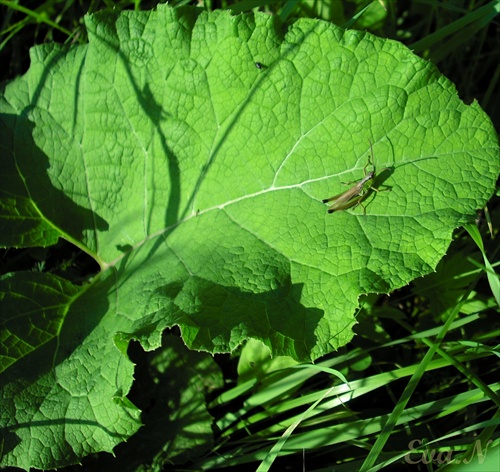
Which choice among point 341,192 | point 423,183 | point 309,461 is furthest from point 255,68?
point 309,461

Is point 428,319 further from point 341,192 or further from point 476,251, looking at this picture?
point 341,192

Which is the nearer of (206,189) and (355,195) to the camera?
(355,195)

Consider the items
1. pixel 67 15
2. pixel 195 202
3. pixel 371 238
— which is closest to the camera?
pixel 371 238
